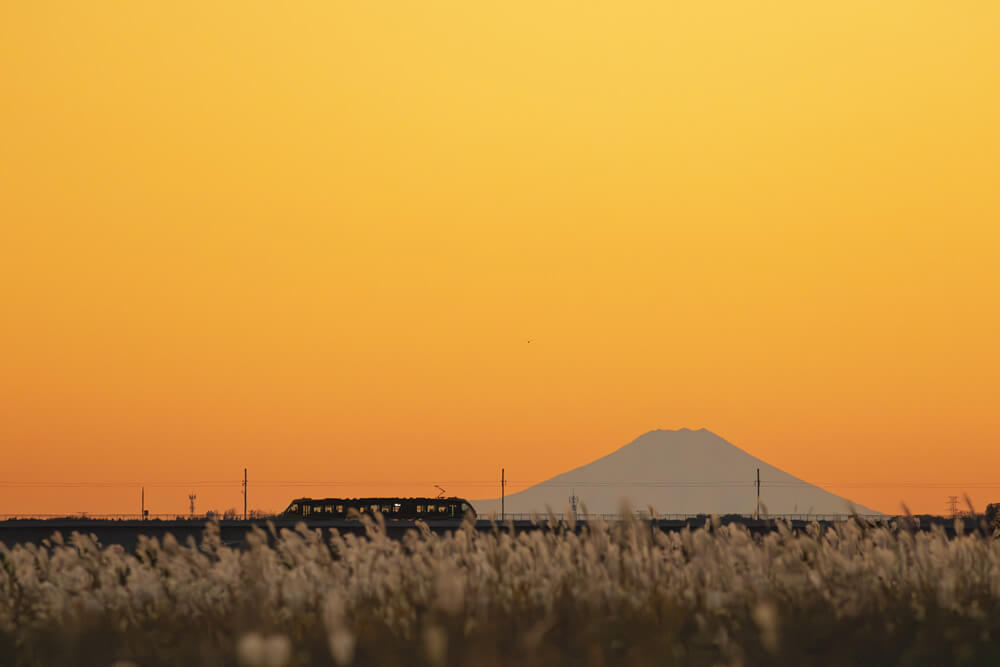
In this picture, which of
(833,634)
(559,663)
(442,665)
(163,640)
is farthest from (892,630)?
(163,640)

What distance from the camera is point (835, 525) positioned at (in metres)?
23.3

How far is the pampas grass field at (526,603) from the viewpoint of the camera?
1388 cm

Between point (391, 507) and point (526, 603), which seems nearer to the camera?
point (526, 603)

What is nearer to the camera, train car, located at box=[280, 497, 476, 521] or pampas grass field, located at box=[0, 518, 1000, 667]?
pampas grass field, located at box=[0, 518, 1000, 667]

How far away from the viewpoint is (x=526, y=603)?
1611 centimetres

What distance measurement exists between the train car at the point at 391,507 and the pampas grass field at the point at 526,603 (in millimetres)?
77636

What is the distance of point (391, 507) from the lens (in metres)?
100

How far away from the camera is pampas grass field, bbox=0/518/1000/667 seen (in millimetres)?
13875

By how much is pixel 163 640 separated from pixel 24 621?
2.91 meters

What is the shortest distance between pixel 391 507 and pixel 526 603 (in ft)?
280

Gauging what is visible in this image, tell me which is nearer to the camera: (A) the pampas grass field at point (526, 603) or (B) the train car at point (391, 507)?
(A) the pampas grass field at point (526, 603)

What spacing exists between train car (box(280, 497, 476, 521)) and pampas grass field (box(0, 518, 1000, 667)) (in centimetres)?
7764

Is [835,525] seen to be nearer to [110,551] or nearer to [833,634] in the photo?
[833,634]

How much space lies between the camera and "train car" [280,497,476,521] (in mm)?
97938
